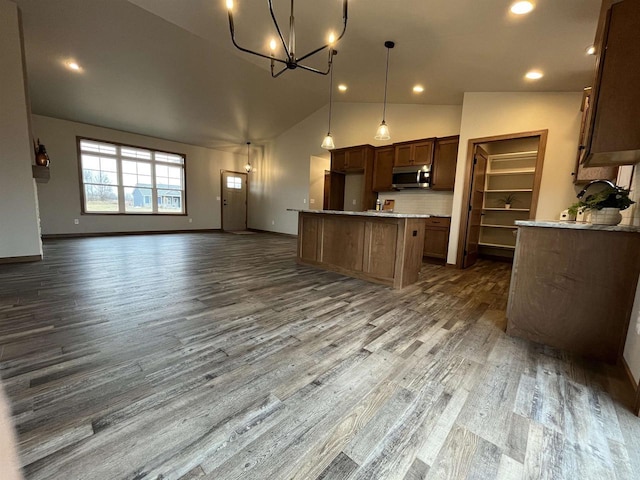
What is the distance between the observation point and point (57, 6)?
3.47 meters

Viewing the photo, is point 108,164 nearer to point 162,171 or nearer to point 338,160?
point 162,171

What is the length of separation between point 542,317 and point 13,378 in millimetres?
3371

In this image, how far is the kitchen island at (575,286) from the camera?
174 centimetres

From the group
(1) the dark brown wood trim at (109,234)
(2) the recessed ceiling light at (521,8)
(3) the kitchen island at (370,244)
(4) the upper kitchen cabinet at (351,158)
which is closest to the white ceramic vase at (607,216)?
(3) the kitchen island at (370,244)

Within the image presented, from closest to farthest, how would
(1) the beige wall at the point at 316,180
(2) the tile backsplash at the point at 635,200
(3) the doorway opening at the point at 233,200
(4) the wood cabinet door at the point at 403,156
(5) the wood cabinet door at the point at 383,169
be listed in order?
(2) the tile backsplash at the point at 635,200, (4) the wood cabinet door at the point at 403,156, (5) the wood cabinet door at the point at 383,169, (1) the beige wall at the point at 316,180, (3) the doorway opening at the point at 233,200

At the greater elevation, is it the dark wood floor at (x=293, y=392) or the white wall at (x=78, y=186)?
the white wall at (x=78, y=186)

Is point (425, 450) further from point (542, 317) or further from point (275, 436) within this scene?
point (542, 317)

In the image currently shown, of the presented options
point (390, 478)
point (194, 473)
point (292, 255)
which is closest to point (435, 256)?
point (292, 255)

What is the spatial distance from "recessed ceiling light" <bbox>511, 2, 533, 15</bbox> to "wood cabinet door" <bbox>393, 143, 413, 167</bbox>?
290cm

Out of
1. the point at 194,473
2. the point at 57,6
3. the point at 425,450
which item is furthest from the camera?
the point at 57,6

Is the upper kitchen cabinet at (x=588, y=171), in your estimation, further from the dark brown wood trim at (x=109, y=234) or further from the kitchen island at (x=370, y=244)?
the dark brown wood trim at (x=109, y=234)

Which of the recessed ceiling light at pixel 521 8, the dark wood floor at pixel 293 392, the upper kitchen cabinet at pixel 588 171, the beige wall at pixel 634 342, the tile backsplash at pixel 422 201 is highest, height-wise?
the recessed ceiling light at pixel 521 8

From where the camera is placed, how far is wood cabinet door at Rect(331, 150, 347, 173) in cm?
641

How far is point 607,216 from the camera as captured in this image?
6.03ft
